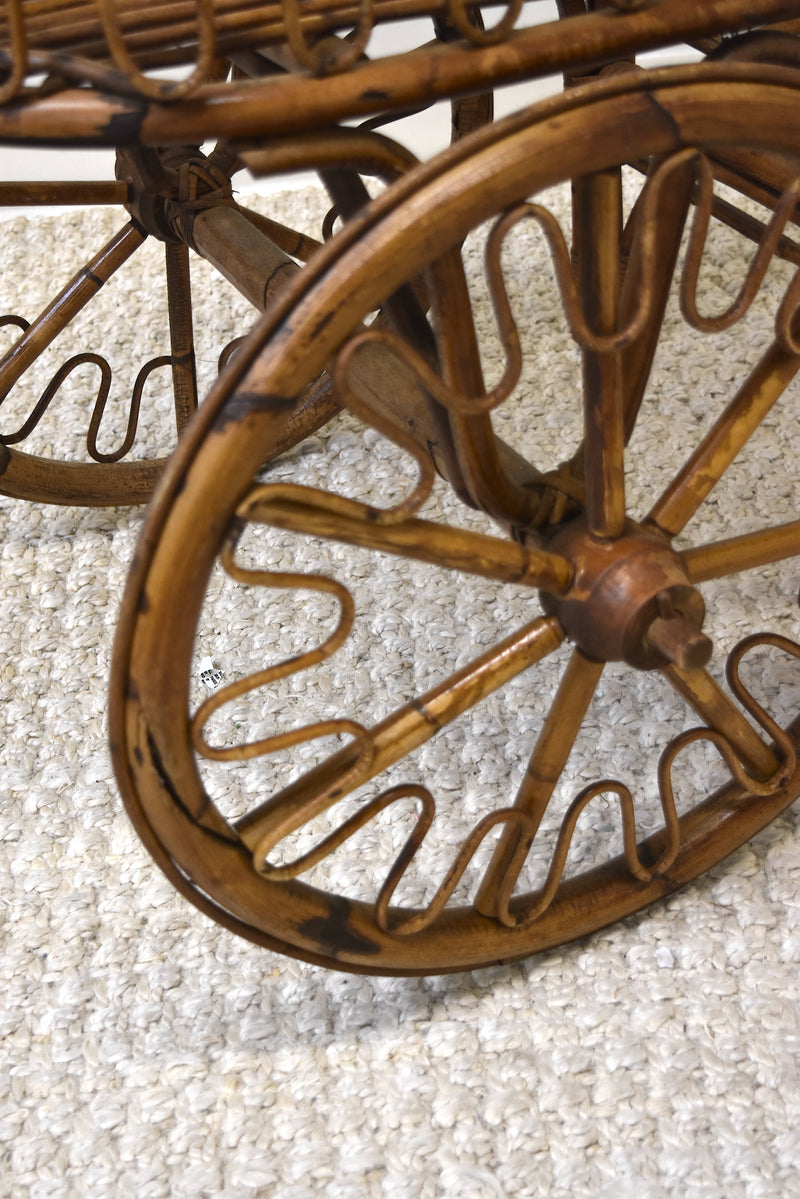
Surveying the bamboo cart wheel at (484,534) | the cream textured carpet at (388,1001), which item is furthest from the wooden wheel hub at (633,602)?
the cream textured carpet at (388,1001)

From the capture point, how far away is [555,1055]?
2.46ft

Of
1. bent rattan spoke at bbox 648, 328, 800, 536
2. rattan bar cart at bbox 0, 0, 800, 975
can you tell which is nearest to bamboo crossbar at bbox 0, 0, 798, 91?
rattan bar cart at bbox 0, 0, 800, 975

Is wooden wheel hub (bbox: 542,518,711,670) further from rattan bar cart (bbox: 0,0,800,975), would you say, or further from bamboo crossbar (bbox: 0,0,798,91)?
bamboo crossbar (bbox: 0,0,798,91)

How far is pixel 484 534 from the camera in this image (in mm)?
683

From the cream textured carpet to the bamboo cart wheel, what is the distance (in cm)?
5

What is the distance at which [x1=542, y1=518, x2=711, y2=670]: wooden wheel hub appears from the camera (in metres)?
0.64

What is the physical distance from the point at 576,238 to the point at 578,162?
78 millimetres

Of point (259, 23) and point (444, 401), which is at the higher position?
point (259, 23)

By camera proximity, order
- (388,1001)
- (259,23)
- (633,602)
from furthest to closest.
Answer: (388,1001), (633,602), (259,23)

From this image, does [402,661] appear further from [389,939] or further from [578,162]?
[578,162]

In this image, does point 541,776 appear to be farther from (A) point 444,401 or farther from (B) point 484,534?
(A) point 444,401

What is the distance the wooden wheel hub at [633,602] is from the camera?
64 cm

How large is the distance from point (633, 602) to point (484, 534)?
9 cm

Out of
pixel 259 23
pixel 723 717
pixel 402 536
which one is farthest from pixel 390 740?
pixel 259 23
